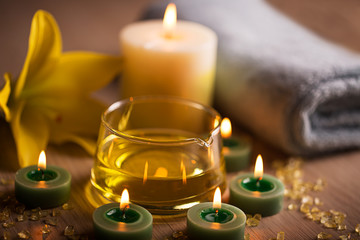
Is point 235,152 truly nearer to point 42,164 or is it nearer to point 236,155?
point 236,155

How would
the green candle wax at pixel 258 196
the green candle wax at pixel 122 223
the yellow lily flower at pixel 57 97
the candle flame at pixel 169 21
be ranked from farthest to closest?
the candle flame at pixel 169 21
the yellow lily flower at pixel 57 97
the green candle wax at pixel 258 196
the green candle wax at pixel 122 223

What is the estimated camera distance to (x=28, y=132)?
2.76ft

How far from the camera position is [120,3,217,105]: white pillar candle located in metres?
0.91

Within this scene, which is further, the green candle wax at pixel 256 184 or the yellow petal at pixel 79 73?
the yellow petal at pixel 79 73

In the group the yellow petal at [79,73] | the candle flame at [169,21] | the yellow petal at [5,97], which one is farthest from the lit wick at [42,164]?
the candle flame at [169,21]

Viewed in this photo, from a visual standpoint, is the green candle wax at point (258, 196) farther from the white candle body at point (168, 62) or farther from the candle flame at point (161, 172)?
the white candle body at point (168, 62)

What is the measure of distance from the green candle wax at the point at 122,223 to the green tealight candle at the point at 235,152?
0.25 m

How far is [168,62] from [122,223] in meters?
0.36

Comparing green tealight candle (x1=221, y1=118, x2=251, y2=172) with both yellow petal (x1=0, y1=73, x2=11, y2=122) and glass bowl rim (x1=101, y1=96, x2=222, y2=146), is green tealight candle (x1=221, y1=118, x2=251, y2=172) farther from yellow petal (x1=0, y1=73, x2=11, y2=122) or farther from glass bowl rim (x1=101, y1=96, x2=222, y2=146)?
yellow petal (x1=0, y1=73, x2=11, y2=122)

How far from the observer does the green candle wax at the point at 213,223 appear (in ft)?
2.04

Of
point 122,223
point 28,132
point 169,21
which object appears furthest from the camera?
point 169,21

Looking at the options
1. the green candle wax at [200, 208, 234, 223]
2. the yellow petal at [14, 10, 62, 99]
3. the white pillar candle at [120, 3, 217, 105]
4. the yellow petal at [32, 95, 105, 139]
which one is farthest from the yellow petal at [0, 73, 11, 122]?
the green candle wax at [200, 208, 234, 223]

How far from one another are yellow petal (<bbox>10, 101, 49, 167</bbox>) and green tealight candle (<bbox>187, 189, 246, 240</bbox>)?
29 centimetres

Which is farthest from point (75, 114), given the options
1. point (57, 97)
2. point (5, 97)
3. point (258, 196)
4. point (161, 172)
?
point (258, 196)
